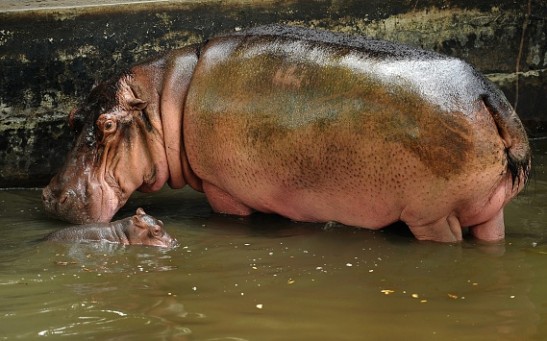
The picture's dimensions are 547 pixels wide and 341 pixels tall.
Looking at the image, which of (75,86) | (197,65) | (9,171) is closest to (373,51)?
(197,65)

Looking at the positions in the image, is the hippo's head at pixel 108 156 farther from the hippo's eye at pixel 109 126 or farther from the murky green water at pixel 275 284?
the murky green water at pixel 275 284

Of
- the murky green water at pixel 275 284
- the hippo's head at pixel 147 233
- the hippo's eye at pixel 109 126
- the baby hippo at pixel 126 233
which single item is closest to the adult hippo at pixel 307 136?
the hippo's eye at pixel 109 126

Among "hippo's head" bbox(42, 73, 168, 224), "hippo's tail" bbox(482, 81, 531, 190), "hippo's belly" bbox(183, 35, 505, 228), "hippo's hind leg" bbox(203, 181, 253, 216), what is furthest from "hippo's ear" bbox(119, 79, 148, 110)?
"hippo's tail" bbox(482, 81, 531, 190)

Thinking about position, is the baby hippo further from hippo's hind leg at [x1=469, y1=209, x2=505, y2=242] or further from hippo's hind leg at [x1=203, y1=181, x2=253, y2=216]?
hippo's hind leg at [x1=469, y1=209, x2=505, y2=242]

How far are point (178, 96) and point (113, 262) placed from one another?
4.08 feet

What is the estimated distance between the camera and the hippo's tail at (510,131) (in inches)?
192

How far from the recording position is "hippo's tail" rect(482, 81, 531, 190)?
4.88 meters

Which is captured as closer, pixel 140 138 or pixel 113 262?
pixel 113 262

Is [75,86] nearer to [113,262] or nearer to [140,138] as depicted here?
→ [140,138]

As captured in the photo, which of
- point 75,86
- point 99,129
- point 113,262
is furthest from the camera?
point 75,86

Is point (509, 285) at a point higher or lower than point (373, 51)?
lower

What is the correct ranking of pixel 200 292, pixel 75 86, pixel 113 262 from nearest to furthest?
pixel 200 292 < pixel 113 262 < pixel 75 86

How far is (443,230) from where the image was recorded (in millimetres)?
5086

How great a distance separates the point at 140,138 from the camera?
5797mm
